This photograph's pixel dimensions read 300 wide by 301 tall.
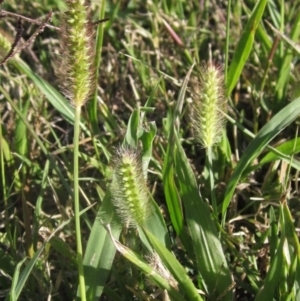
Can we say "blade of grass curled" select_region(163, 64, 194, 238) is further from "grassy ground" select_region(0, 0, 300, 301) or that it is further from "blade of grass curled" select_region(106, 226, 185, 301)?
"blade of grass curled" select_region(106, 226, 185, 301)

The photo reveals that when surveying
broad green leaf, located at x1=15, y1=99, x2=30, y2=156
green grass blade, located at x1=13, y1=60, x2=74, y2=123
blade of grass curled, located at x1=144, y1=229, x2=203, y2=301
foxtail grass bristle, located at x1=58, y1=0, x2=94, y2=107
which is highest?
foxtail grass bristle, located at x1=58, y1=0, x2=94, y2=107

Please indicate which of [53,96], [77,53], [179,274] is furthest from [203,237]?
[53,96]

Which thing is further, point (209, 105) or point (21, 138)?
point (21, 138)

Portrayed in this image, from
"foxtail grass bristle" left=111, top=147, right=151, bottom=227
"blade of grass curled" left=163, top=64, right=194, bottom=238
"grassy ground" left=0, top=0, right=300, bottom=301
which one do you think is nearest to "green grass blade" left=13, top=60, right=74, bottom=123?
"grassy ground" left=0, top=0, right=300, bottom=301

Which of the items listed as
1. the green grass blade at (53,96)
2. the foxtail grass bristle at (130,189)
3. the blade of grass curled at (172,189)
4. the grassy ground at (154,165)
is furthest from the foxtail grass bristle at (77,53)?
the green grass blade at (53,96)

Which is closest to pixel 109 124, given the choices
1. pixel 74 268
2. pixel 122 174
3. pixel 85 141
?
pixel 85 141

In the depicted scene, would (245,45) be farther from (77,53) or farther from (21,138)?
(21,138)

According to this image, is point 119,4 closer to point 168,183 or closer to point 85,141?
point 85,141

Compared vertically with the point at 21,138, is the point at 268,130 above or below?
above
